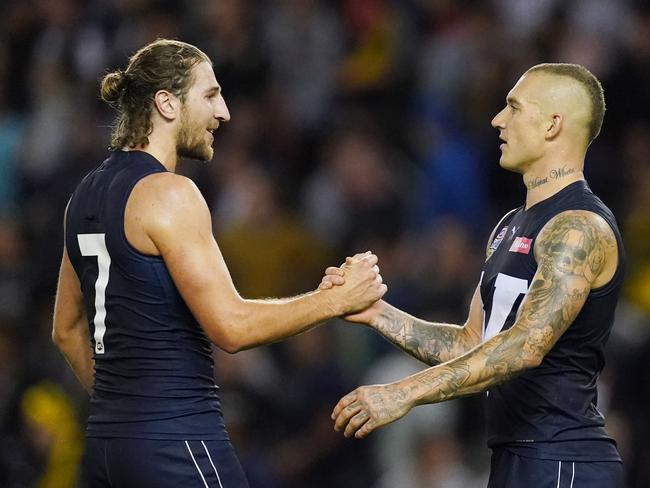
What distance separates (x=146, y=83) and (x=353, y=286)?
1150 mm

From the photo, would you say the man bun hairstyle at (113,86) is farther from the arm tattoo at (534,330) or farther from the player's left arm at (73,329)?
the arm tattoo at (534,330)

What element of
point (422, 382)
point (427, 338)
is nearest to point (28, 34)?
point (427, 338)

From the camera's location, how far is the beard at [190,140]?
5.28 meters

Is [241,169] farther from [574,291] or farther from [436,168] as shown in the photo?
[574,291]

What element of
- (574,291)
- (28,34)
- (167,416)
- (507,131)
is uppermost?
(28,34)

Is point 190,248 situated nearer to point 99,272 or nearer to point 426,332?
point 99,272

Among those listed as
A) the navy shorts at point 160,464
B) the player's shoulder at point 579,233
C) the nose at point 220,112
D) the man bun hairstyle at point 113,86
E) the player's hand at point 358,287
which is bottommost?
the navy shorts at point 160,464

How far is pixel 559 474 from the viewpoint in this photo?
5.11 m

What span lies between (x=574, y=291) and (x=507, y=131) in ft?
2.80

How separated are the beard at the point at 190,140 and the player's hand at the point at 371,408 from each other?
1137mm

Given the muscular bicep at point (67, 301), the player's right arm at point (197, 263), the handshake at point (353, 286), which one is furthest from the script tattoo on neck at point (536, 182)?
the muscular bicep at point (67, 301)

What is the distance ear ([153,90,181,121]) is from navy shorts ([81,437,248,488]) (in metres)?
1.24

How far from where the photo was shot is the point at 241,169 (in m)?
10.7

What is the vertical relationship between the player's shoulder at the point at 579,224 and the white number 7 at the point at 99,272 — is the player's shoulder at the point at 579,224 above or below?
above
